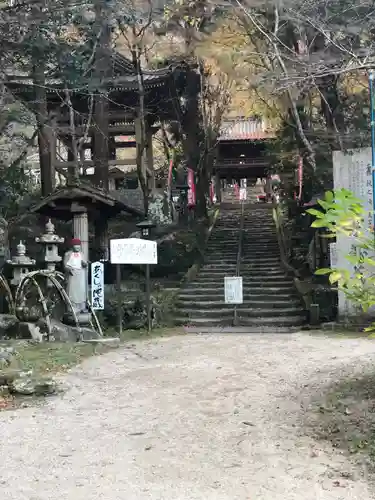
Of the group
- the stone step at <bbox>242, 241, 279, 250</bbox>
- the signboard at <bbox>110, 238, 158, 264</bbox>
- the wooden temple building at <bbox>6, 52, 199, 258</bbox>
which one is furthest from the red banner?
the signboard at <bbox>110, 238, 158, 264</bbox>

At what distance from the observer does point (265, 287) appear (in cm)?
1473

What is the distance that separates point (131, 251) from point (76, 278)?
4.61 ft

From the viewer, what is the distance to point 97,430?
527cm

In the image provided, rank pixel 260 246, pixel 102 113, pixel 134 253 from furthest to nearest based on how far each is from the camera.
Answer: pixel 102 113 → pixel 260 246 → pixel 134 253

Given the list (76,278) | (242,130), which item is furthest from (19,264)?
(242,130)

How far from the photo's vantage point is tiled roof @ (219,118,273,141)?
1200 inches

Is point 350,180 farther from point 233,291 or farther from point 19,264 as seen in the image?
point 19,264

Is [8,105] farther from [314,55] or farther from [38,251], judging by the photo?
[314,55]

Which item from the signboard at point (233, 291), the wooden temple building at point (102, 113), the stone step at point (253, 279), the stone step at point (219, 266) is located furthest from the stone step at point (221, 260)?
the signboard at point (233, 291)

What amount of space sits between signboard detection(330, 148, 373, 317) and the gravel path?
10.2ft

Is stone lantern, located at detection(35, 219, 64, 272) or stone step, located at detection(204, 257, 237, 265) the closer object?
stone lantern, located at detection(35, 219, 64, 272)

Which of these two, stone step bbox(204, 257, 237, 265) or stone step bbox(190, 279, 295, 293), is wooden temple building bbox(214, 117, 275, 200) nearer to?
stone step bbox(204, 257, 237, 265)

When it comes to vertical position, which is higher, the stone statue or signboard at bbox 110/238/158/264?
signboard at bbox 110/238/158/264

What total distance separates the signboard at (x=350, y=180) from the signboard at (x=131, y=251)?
4141 millimetres
